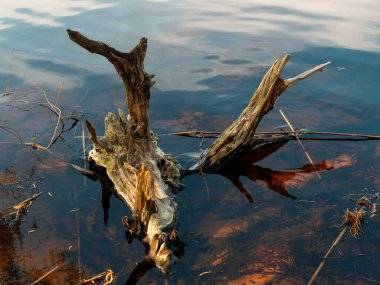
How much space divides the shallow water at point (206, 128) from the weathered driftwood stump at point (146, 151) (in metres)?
0.21

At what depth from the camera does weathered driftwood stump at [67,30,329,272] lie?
137 inches

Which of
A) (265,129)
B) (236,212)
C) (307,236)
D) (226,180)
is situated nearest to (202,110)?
(265,129)

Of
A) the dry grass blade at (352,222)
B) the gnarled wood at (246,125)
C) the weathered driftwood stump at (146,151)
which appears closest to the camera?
the weathered driftwood stump at (146,151)

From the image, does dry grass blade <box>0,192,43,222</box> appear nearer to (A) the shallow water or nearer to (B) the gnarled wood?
(A) the shallow water

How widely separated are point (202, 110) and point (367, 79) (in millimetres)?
3298

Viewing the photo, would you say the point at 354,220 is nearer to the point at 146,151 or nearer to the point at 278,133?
the point at 278,133

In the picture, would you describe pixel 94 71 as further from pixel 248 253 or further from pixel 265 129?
pixel 248 253

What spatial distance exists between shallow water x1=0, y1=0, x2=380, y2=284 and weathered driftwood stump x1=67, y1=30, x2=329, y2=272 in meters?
0.21

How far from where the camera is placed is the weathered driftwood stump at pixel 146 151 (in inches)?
137

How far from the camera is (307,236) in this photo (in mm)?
3900

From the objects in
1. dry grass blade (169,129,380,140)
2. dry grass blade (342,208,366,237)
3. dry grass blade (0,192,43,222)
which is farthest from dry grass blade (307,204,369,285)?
dry grass blade (0,192,43,222)

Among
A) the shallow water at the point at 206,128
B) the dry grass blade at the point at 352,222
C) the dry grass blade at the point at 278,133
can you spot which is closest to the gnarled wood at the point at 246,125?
the shallow water at the point at 206,128

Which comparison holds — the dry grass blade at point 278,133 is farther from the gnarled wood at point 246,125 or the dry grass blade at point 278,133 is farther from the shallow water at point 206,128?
the gnarled wood at point 246,125

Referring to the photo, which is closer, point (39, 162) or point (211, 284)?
point (211, 284)
